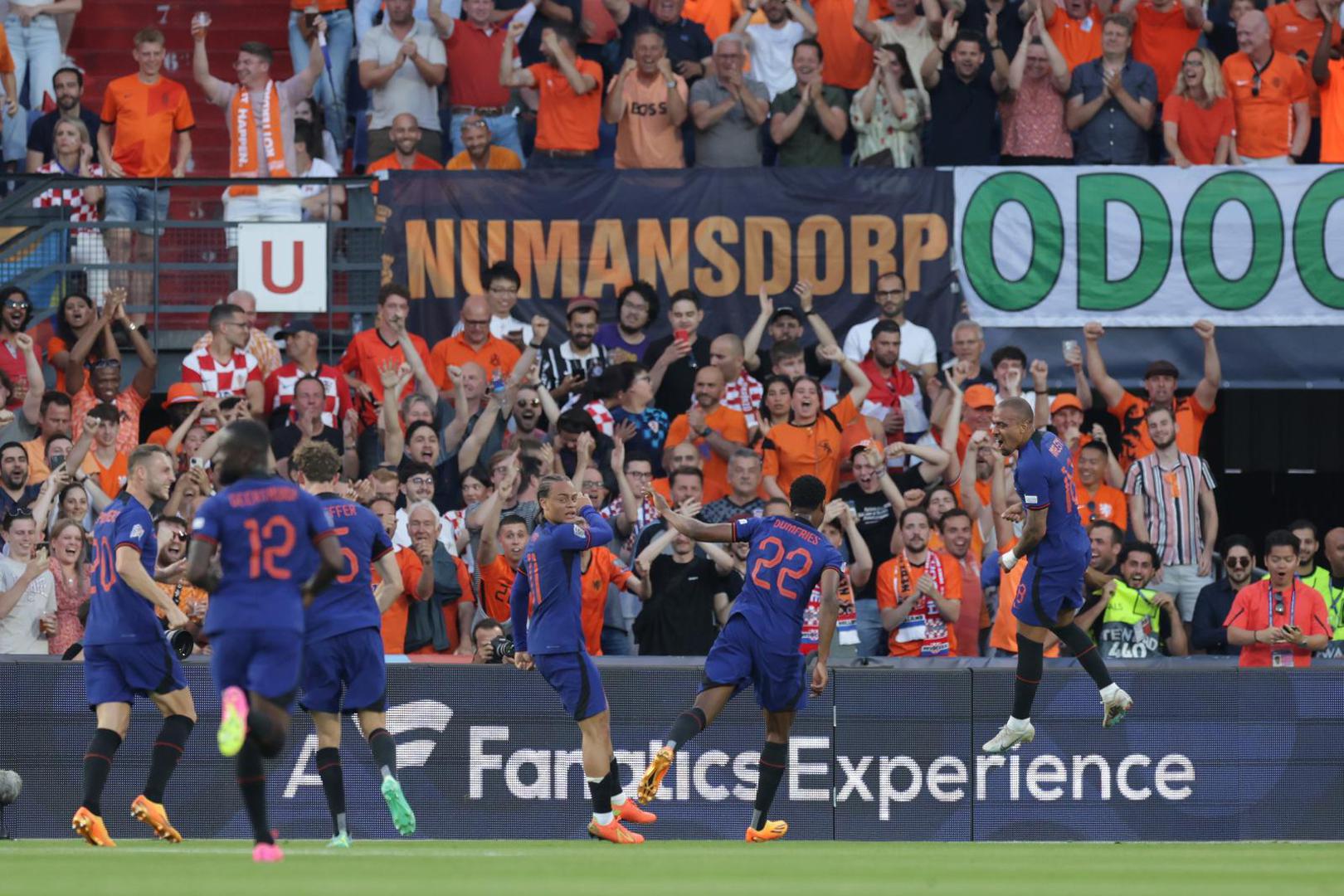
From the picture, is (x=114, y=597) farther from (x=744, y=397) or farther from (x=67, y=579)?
(x=744, y=397)

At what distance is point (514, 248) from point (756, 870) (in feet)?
30.7

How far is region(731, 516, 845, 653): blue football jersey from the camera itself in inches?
504

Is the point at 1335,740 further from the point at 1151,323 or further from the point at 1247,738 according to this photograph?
the point at 1151,323

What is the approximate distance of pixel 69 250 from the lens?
18297 millimetres

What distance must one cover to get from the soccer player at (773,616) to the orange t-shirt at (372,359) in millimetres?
5049

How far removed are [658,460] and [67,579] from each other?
4726mm

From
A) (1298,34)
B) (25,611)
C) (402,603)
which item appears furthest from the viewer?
(1298,34)

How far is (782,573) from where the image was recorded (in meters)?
12.9

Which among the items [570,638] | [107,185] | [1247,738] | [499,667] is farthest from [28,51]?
[1247,738]

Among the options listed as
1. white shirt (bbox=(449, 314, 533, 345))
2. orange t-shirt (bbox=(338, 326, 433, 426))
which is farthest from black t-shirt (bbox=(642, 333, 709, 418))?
orange t-shirt (bbox=(338, 326, 433, 426))

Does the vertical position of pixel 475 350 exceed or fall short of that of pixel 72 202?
it falls short

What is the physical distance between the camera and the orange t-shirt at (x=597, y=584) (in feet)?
49.7

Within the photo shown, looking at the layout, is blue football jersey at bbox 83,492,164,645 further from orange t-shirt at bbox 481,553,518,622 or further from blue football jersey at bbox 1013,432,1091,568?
blue football jersey at bbox 1013,432,1091,568

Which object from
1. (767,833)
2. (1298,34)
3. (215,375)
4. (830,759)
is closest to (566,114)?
(215,375)
